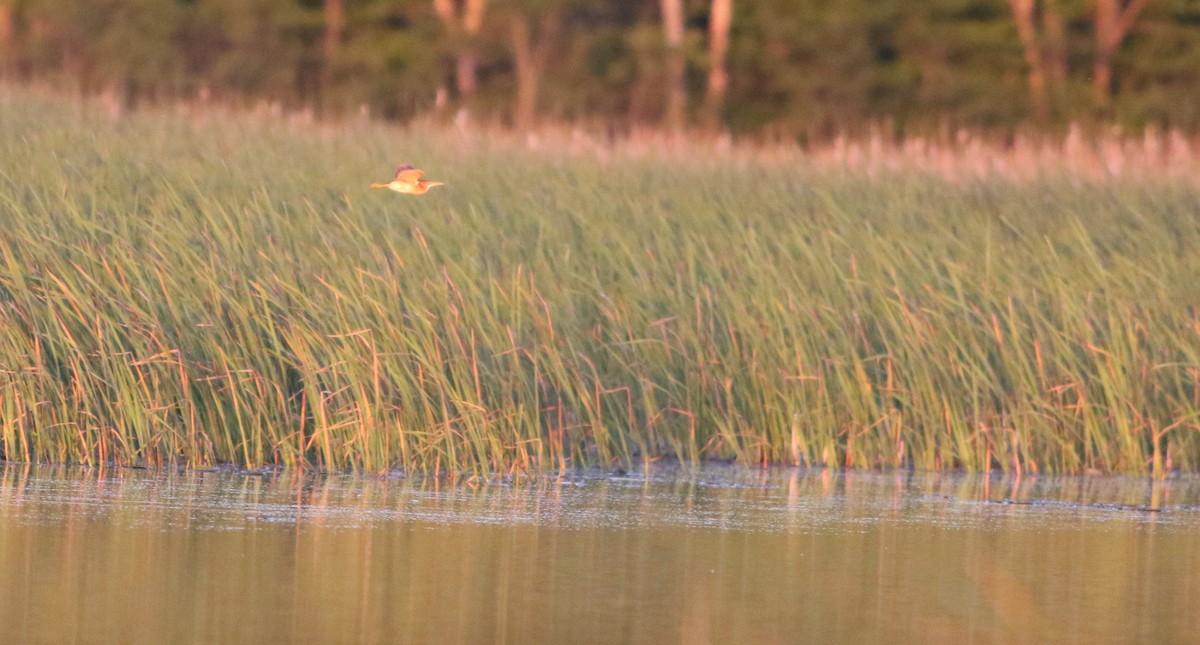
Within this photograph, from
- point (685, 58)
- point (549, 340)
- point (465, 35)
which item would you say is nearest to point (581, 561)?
point (549, 340)

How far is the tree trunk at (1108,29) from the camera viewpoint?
28.2 metres

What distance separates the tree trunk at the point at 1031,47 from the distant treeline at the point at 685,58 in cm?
4

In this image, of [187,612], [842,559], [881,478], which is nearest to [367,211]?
[881,478]

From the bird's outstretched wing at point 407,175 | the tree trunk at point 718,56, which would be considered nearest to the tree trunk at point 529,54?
the tree trunk at point 718,56

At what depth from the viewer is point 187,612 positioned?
4473 mm

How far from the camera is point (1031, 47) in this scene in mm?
28234

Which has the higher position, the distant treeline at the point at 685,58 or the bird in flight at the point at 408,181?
the bird in flight at the point at 408,181

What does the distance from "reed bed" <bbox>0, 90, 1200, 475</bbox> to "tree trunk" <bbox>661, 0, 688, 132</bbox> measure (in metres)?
17.5

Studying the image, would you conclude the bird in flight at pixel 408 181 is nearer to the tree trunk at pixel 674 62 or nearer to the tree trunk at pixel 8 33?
the tree trunk at pixel 674 62

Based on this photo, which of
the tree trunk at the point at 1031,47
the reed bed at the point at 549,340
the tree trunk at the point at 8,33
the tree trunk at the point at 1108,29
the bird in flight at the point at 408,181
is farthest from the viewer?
the tree trunk at the point at 1108,29

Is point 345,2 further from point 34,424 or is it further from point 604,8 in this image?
point 34,424

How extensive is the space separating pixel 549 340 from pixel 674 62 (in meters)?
20.4

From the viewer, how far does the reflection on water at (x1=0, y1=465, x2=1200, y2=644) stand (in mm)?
4480

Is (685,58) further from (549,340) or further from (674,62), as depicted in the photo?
(549,340)
